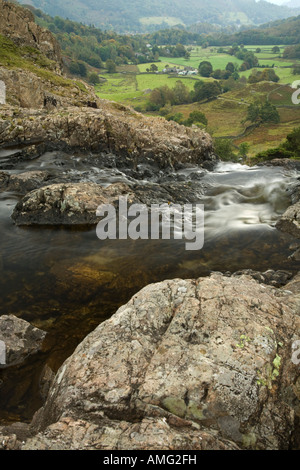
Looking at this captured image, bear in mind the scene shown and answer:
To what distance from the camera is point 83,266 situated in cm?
1420

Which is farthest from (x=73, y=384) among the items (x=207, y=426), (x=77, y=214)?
(x=77, y=214)

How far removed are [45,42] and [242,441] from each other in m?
84.0

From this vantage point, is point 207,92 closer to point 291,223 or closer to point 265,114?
point 265,114

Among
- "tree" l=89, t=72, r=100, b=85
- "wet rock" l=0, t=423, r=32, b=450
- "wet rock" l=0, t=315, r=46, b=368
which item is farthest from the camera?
"tree" l=89, t=72, r=100, b=85

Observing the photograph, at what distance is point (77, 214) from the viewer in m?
18.0

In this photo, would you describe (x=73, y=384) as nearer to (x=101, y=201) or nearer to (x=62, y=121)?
(x=101, y=201)

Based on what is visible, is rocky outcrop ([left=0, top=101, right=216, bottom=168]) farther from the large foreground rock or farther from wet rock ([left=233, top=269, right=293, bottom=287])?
the large foreground rock

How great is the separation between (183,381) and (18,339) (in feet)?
20.3

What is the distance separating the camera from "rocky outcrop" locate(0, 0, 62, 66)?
6075cm

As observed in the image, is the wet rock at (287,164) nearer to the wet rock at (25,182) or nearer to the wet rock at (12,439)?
the wet rock at (25,182)

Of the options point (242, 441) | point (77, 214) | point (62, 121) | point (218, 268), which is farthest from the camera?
point (62, 121)

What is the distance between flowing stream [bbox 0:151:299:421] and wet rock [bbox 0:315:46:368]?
274 millimetres

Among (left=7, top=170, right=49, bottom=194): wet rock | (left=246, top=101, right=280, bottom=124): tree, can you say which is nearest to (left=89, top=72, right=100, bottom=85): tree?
(left=246, top=101, right=280, bottom=124): tree

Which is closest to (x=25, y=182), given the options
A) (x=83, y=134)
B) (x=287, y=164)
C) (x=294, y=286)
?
(x=83, y=134)
